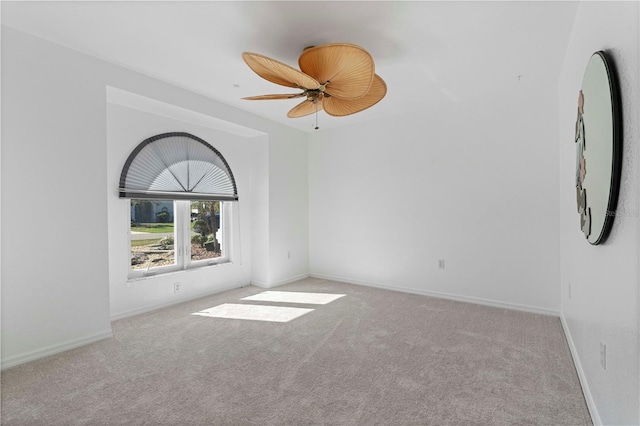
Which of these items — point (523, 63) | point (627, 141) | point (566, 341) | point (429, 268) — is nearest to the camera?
point (627, 141)

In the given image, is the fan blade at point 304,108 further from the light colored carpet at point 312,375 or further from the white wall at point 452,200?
the light colored carpet at point 312,375

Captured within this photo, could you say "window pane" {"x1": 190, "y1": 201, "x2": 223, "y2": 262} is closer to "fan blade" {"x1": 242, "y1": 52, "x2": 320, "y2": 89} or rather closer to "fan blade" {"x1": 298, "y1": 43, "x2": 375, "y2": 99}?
"fan blade" {"x1": 242, "y1": 52, "x2": 320, "y2": 89}

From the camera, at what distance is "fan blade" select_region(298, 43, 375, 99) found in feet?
6.69

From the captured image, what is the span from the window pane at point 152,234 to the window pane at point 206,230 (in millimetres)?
299

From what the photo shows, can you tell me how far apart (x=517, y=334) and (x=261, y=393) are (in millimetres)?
2443

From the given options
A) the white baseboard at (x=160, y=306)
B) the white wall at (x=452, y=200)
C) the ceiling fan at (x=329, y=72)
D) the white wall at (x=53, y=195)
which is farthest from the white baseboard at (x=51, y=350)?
the white wall at (x=452, y=200)

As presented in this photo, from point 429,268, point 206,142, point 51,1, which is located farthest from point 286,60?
point 429,268

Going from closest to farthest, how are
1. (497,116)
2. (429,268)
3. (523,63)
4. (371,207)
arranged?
(523,63) < (497,116) < (429,268) < (371,207)

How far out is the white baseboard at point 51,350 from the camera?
2.44m

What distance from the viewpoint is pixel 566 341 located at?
9.20 ft

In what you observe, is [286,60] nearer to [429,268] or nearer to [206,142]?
[206,142]

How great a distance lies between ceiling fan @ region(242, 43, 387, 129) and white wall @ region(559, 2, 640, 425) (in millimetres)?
1240

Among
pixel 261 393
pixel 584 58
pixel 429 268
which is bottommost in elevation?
pixel 261 393

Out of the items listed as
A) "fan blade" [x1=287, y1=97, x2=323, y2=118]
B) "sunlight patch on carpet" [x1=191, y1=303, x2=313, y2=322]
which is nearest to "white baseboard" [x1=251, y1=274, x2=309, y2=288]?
"sunlight patch on carpet" [x1=191, y1=303, x2=313, y2=322]
